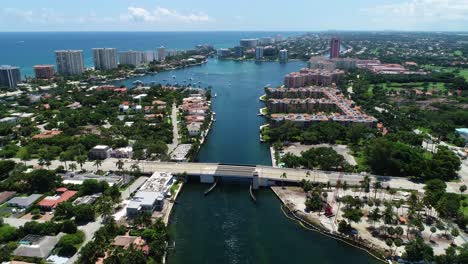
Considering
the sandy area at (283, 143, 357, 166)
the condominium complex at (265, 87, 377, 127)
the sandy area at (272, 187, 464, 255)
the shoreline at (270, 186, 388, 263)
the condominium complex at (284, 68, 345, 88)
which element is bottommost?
the shoreline at (270, 186, 388, 263)

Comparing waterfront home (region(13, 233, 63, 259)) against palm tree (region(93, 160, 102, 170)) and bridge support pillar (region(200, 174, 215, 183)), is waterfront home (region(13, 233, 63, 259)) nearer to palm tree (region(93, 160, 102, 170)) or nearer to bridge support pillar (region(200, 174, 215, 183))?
palm tree (region(93, 160, 102, 170))

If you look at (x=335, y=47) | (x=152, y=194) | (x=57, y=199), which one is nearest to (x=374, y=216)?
(x=152, y=194)

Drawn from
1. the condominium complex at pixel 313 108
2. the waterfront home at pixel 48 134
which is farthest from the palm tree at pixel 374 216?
the waterfront home at pixel 48 134

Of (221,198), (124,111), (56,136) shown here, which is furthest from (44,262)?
(124,111)

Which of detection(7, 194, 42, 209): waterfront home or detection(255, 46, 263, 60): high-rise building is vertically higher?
detection(255, 46, 263, 60): high-rise building

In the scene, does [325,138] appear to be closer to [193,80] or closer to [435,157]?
[435,157]

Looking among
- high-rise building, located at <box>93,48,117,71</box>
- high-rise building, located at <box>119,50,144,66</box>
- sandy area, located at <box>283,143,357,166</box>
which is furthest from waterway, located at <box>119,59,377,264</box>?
high-rise building, located at <box>119,50,144,66</box>

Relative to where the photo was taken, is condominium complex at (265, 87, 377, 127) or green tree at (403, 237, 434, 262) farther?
condominium complex at (265, 87, 377, 127)
